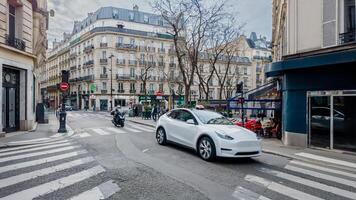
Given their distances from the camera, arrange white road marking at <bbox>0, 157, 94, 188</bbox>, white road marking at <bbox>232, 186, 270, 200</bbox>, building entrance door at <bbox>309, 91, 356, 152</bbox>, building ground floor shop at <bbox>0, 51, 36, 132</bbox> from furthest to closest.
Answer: building ground floor shop at <bbox>0, 51, 36, 132</bbox> < building entrance door at <bbox>309, 91, 356, 152</bbox> < white road marking at <bbox>0, 157, 94, 188</bbox> < white road marking at <bbox>232, 186, 270, 200</bbox>

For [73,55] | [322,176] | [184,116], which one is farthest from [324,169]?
[73,55]

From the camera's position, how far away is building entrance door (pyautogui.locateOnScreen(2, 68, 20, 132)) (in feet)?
49.0

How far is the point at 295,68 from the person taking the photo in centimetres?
1165

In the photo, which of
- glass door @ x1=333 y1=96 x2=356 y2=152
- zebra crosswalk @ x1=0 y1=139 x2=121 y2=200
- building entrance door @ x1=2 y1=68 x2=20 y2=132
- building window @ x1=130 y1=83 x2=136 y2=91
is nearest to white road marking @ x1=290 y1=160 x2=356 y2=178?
glass door @ x1=333 y1=96 x2=356 y2=152

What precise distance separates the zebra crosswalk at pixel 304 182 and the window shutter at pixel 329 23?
14.9ft

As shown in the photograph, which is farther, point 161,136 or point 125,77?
point 125,77

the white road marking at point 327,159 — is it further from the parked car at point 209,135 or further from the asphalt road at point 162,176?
the parked car at point 209,135

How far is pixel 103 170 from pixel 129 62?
58690mm

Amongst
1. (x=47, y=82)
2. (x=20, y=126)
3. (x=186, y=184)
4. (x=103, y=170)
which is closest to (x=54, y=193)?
(x=103, y=170)

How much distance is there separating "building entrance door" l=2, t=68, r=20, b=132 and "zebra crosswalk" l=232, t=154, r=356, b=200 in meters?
12.8

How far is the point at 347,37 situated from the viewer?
10578 mm

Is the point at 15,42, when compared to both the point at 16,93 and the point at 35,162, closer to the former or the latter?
the point at 16,93

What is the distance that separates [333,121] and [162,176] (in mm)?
7257

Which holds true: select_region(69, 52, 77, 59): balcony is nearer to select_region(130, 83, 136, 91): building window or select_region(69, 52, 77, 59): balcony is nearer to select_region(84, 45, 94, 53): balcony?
select_region(84, 45, 94, 53): balcony
